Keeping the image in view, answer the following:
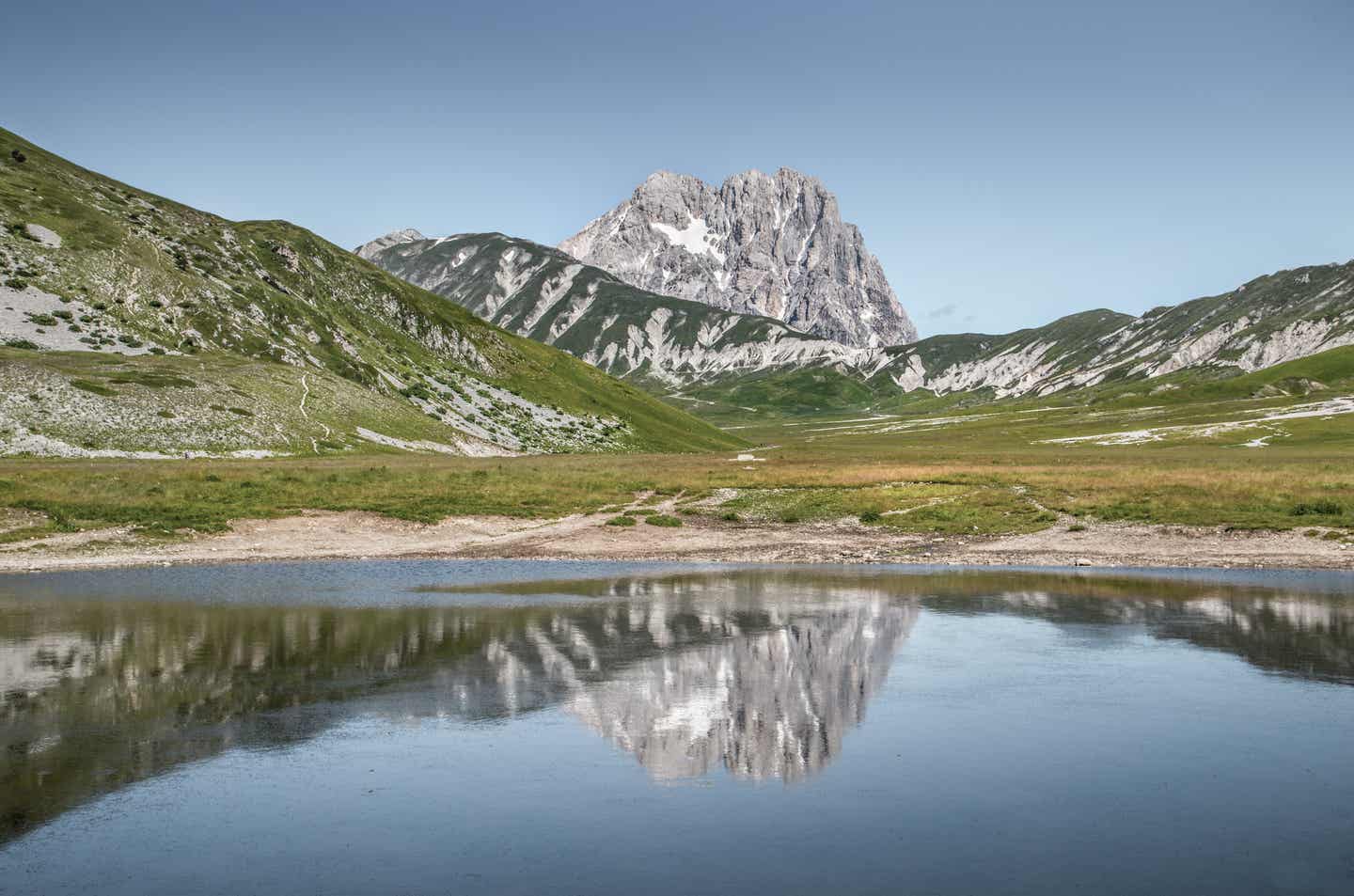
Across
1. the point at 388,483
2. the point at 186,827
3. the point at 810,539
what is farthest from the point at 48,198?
the point at 186,827

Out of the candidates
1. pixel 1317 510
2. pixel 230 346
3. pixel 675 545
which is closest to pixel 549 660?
pixel 675 545

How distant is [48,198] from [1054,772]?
5963 inches

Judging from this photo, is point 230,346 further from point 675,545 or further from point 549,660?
point 549,660

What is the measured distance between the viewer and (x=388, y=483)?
63.4 metres

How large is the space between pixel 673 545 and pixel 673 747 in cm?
3089

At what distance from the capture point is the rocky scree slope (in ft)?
286

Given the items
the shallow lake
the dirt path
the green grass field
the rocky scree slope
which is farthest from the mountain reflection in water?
the rocky scree slope

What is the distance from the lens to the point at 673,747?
17234 millimetres

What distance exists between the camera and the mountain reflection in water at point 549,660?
1725 cm

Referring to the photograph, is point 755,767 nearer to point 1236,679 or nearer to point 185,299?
point 1236,679

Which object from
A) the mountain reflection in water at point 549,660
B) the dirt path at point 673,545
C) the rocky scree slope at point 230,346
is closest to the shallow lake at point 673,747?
the mountain reflection in water at point 549,660

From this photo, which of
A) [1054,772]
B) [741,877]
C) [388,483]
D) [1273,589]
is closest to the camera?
[741,877]

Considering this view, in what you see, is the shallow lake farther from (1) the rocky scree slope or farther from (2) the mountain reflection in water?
(1) the rocky scree slope

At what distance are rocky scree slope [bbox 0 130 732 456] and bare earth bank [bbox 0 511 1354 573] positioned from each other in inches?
1604
